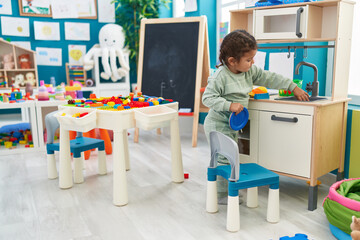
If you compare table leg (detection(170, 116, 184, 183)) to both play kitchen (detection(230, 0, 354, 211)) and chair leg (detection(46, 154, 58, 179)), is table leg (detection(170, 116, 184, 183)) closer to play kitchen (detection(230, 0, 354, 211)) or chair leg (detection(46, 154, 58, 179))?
play kitchen (detection(230, 0, 354, 211))

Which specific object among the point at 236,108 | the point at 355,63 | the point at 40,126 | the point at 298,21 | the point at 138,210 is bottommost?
the point at 138,210

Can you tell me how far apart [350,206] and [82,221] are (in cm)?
139

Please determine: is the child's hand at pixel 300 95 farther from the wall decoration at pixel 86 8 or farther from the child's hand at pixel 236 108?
the wall decoration at pixel 86 8

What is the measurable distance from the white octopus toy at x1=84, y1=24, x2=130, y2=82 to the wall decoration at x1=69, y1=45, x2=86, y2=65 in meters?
0.31

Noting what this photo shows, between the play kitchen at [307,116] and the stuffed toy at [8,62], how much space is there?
12.1 feet

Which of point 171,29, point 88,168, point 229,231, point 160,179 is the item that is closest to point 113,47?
point 171,29

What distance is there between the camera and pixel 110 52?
4.85 meters

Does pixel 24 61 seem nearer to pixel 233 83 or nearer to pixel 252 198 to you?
A: pixel 233 83

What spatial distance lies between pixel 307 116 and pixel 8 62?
4164 millimetres

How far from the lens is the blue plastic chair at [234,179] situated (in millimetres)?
1764

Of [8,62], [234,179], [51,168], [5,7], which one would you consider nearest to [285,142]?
[234,179]

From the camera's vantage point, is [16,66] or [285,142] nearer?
[285,142]

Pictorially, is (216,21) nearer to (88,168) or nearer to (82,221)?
(88,168)

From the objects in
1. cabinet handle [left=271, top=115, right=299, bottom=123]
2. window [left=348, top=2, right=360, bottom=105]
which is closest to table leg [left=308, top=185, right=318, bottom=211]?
cabinet handle [left=271, top=115, right=299, bottom=123]
